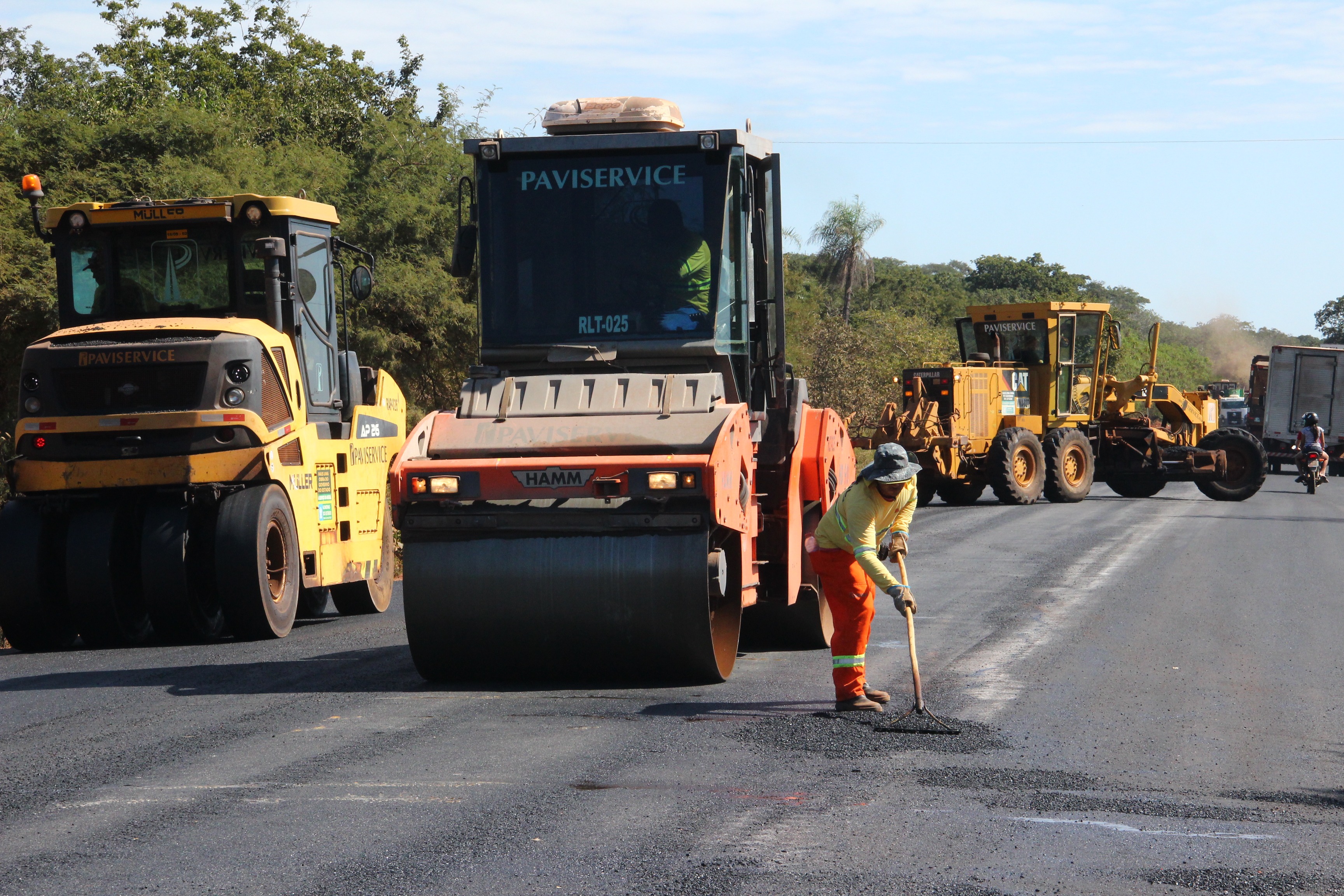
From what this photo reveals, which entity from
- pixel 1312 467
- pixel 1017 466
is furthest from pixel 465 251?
pixel 1312 467

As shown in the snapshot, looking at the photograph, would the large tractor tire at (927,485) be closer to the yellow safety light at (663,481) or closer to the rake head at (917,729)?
the yellow safety light at (663,481)

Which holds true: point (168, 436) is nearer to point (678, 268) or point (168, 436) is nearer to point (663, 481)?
point (678, 268)

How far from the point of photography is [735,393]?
9.02m

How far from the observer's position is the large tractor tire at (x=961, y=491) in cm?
2534

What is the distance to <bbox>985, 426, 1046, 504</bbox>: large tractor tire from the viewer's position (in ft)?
80.1

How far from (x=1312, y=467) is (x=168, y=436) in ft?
83.2

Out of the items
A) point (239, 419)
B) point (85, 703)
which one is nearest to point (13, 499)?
point (239, 419)

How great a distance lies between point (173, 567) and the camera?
34.4ft

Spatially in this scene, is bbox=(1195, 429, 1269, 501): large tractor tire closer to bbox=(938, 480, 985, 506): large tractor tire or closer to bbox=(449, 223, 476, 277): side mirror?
bbox=(938, 480, 985, 506): large tractor tire

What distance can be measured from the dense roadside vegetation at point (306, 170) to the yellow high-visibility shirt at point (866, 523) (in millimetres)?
18255

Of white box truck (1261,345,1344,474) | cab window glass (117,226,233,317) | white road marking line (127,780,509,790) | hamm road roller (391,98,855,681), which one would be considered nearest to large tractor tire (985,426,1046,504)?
hamm road roller (391,98,855,681)

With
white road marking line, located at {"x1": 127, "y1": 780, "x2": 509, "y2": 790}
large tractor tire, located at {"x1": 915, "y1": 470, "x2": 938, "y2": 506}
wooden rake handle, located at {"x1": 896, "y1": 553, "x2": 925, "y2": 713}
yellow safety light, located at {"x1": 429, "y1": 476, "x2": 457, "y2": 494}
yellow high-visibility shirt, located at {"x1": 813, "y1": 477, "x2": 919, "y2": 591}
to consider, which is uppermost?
yellow safety light, located at {"x1": 429, "y1": 476, "x2": 457, "y2": 494}

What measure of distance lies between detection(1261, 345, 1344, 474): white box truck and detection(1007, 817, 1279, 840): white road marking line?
112ft

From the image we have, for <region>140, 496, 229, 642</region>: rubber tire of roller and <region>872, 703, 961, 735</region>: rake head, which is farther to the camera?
<region>140, 496, 229, 642</region>: rubber tire of roller
